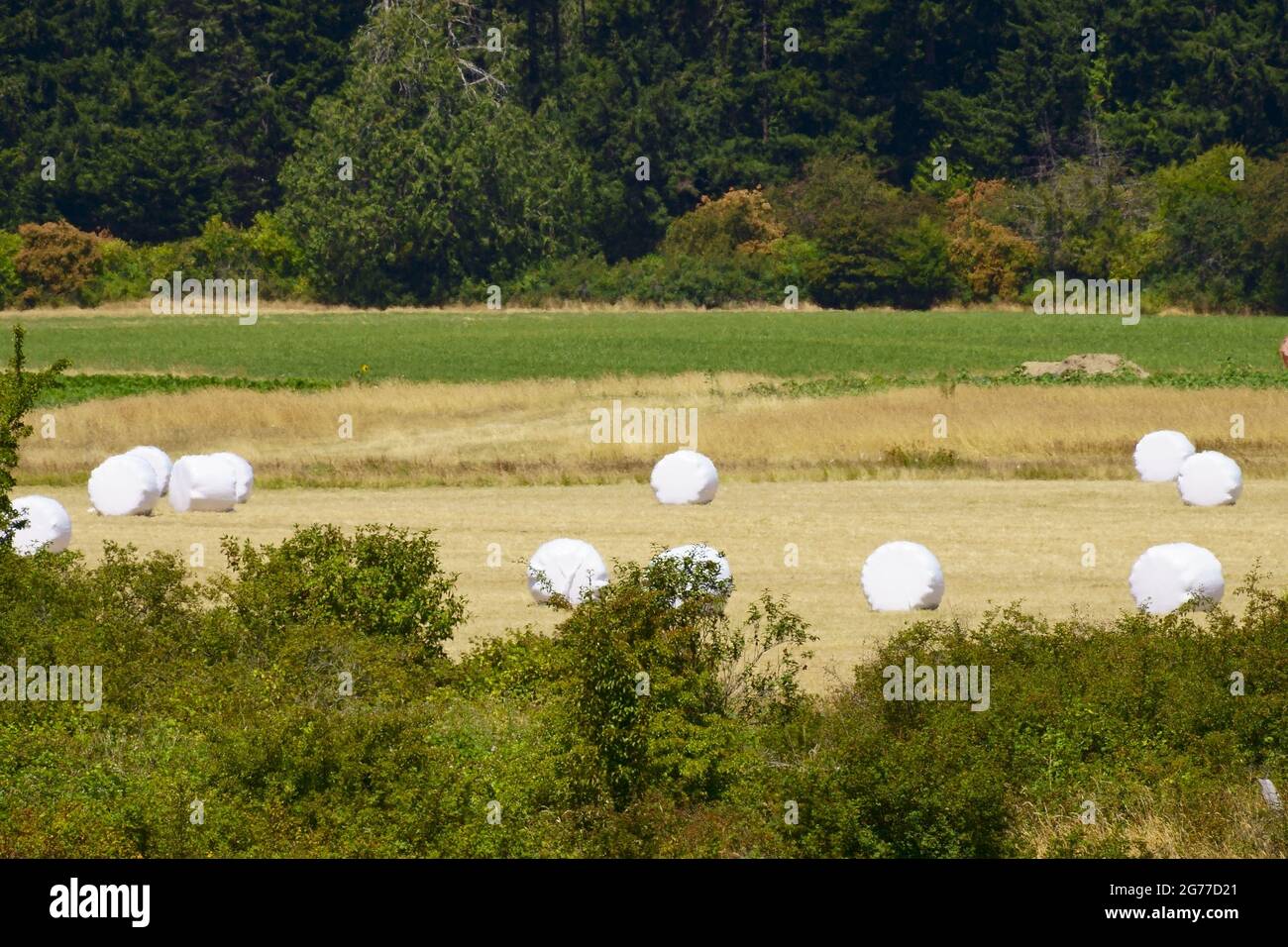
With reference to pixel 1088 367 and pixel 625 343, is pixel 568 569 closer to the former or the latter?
pixel 1088 367

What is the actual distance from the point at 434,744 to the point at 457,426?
129ft

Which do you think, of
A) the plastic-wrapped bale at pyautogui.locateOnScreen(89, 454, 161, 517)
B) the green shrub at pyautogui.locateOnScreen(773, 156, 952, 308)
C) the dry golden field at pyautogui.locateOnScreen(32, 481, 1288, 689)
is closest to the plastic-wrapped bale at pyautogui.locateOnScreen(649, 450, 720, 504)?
the dry golden field at pyautogui.locateOnScreen(32, 481, 1288, 689)

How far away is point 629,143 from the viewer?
491ft

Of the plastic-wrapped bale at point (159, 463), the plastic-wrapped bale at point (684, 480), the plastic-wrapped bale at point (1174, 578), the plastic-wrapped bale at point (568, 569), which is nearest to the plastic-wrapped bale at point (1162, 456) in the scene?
the plastic-wrapped bale at point (684, 480)

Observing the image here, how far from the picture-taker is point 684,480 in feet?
138

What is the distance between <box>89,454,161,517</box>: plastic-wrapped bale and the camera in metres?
41.1

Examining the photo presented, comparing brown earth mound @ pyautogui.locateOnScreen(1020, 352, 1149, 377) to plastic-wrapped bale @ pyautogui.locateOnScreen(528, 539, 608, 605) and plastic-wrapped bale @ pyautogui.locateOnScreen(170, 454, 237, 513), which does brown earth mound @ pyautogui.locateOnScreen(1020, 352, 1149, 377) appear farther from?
plastic-wrapped bale @ pyautogui.locateOnScreen(528, 539, 608, 605)

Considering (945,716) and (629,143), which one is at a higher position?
(629,143)

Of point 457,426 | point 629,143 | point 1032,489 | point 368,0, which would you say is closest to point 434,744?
point 1032,489

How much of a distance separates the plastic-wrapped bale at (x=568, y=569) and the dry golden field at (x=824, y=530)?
0.54 m

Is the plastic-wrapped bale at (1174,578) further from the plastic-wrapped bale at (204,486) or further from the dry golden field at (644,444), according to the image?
the plastic-wrapped bale at (204,486)

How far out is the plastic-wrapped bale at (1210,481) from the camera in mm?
40938

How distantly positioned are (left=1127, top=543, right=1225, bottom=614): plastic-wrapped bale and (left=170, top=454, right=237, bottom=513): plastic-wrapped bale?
19.3 metres

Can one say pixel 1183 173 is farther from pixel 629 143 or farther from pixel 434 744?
pixel 434 744
